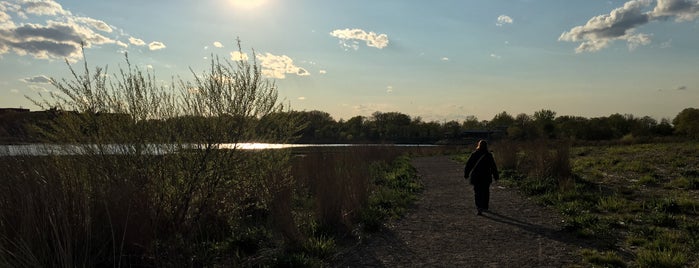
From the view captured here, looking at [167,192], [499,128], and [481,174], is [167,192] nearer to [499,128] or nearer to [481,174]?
[481,174]

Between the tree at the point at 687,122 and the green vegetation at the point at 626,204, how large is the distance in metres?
58.5

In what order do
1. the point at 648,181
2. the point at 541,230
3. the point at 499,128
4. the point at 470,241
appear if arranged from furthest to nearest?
the point at 499,128 → the point at 648,181 → the point at 541,230 → the point at 470,241

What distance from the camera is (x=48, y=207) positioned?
4629mm

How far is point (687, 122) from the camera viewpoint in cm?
7150

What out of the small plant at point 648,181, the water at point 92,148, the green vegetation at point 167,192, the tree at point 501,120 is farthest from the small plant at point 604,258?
the tree at point 501,120

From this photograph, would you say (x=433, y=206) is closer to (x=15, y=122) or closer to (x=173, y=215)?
(x=173, y=215)

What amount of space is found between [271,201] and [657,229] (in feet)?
18.8

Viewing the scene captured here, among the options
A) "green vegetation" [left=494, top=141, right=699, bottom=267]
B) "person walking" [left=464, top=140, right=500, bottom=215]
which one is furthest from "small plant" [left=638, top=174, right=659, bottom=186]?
"person walking" [left=464, top=140, right=500, bottom=215]

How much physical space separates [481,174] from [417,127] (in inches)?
4200

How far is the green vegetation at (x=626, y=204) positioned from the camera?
5949 mm

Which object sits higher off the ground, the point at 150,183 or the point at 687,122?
the point at 687,122

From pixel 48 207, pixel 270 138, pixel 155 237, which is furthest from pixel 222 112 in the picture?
pixel 48 207

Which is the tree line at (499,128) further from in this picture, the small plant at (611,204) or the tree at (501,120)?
the small plant at (611,204)

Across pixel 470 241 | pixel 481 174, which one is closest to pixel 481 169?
pixel 481 174
